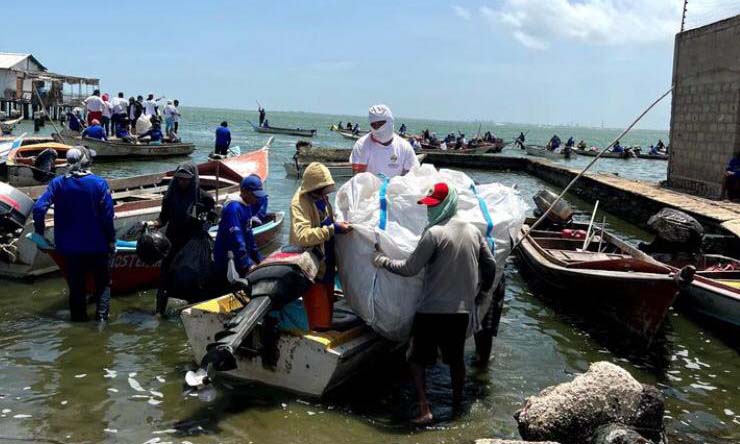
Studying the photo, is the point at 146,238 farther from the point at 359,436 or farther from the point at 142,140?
the point at 142,140

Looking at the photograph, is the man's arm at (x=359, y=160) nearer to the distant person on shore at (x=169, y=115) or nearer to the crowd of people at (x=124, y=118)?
the crowd of people at (x=124, y=118)

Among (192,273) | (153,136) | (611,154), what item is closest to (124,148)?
(153,136)

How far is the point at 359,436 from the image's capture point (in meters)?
4.87

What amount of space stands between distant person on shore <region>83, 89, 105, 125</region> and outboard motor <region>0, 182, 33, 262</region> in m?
19.0

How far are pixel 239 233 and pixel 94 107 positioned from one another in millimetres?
23253

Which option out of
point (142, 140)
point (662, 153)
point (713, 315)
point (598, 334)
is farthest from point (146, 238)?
point (662, 153)

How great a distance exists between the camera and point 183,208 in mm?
6703

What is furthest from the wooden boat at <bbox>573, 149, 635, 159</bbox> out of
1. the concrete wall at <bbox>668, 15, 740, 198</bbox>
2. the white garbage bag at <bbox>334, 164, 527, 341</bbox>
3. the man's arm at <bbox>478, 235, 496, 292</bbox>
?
the man's arm at <bbox>478, 235, 496, 292</bbox>

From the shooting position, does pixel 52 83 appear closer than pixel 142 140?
No

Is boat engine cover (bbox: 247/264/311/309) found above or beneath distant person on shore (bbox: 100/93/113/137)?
beneath

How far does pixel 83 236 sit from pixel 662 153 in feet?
154

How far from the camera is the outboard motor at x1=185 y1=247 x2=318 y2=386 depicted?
4.50 metres

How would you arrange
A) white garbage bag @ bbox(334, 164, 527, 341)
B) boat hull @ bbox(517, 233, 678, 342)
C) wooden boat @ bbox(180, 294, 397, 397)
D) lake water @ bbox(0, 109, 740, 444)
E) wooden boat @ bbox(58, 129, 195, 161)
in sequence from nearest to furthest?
1. lake water @ bbox(0, 109, 740, 444)
2. wooden boat @ bbox(180, 294, 397, 397)
3. white garbage bag @ bbox(334, 164, 527, 341)
4. boat hull @ bbox(517, 233, 678, 342)
5. wooden boat @ bbox(58, 129, 195, 161)

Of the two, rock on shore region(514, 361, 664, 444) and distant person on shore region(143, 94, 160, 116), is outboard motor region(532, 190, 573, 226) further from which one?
distant person on shore region(143, 94, 160, 116)
